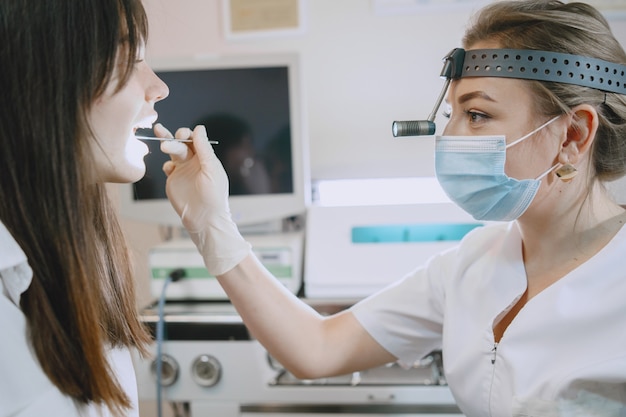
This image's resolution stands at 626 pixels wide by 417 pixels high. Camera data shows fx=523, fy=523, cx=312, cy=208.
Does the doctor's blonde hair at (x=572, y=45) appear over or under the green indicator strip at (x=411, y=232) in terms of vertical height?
over

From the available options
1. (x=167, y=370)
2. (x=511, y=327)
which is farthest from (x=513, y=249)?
(x=167, y=370)

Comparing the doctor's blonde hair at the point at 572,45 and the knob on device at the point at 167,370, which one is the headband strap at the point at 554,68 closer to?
the doctor's blonde hair at the point at 572,45

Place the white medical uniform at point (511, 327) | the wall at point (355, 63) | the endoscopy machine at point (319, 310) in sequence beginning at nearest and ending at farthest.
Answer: the white medical uniform at point (511, 327) → the endoscopy machine at point (319, 310) → the wall at point (355, 63)

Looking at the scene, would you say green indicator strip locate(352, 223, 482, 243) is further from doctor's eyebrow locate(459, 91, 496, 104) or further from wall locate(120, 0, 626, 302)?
doctor's eyebrow locate(459, 91, 496, 104)

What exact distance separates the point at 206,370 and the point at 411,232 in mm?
670

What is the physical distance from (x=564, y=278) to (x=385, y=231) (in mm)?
636

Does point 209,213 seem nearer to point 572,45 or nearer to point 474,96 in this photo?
point 474,96

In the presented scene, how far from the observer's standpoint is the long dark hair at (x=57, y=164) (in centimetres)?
63

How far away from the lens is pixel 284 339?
1073 millimetres

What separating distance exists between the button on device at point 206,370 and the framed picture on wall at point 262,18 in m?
1.10

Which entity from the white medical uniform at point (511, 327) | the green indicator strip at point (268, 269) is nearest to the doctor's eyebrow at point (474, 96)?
the white medical uniform at point (511, 327)

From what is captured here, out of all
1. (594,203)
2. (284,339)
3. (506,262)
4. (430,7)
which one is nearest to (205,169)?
(284,339)

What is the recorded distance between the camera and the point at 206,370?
1.37m

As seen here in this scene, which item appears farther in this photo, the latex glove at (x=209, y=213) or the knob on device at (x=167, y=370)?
the knob on device at (x=167, y=370)
